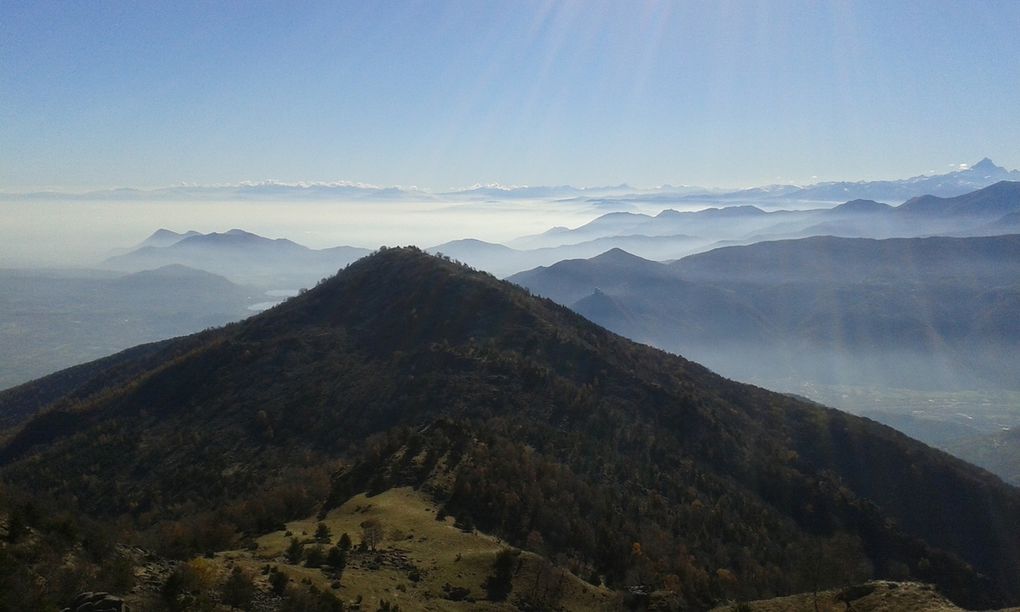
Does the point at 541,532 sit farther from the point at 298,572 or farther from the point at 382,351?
the point at 382,351

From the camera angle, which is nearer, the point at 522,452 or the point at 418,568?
the point at 418,568

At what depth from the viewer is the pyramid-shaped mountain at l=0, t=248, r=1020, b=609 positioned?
123 ft

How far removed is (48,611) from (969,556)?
309 feet

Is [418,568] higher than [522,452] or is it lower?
higher

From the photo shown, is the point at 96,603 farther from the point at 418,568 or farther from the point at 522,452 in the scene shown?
the point at 522,452

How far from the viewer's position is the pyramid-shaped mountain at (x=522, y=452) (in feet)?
123

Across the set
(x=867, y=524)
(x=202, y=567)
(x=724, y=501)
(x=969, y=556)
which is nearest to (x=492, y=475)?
(x=202, y=567)

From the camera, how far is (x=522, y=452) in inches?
1838

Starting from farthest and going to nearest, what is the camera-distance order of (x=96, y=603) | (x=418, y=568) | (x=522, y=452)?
(x=522, y=452), (x=418, y=568), (x=96, y=603)

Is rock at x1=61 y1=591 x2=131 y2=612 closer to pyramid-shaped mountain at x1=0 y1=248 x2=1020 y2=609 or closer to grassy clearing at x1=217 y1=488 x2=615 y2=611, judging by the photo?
grassy clearing at x1=217 y1=488 x2=615 y2=611

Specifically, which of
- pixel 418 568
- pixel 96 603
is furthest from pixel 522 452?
pixel 96 603

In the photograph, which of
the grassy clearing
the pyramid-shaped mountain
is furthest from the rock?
the pyramid-shaped mountain

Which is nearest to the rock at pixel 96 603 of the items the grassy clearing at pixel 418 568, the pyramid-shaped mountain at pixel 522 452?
the grassy clearing at pixel 418 568

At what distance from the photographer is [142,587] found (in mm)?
18453
